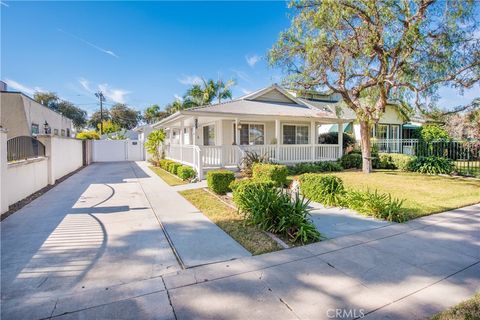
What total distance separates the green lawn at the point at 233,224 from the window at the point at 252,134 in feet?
24.0

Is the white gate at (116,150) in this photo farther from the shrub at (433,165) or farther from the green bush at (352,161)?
the shrub at (433,165)

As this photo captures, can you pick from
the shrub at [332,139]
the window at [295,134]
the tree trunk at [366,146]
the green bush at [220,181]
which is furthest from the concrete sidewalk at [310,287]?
the shrub at [332,139]

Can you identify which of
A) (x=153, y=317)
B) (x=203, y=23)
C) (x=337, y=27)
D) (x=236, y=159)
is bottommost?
(x=153, y=317)

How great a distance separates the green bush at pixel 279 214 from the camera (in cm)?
460

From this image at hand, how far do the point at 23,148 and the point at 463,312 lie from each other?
1087 cm

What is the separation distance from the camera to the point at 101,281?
3.25 meters

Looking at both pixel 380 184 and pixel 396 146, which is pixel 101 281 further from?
pixel 396 146

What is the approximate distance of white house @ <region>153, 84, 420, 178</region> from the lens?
1246 centimetres

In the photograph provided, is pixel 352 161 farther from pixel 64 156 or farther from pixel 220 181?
pixel 64 156

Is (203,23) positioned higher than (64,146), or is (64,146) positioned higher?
(203,23)

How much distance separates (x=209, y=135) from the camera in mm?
17266

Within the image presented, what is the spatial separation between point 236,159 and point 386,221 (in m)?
8.07

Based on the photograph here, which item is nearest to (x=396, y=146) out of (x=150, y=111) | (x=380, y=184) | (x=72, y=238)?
(x=380, y=184)

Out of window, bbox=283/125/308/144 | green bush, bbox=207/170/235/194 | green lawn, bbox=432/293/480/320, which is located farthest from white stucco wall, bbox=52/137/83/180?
A: green lawn, bbox=432/293/480/320
